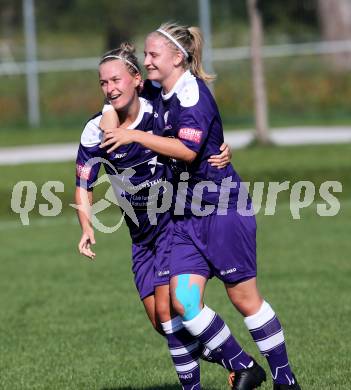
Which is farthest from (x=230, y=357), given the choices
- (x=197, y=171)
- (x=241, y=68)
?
(x=241, y=68)

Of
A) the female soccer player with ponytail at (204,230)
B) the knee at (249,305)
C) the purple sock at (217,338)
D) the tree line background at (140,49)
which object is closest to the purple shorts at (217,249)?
the female soccer player with ponytail at (204,230)

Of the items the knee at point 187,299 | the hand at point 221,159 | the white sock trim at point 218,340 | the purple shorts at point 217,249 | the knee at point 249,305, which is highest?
the hand at point 221,159

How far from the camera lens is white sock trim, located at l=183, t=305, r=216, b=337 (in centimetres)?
549

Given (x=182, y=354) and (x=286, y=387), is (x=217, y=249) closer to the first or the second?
(x=182, y=354)

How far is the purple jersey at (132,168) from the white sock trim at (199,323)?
57 cm

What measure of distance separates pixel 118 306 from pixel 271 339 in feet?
11.1

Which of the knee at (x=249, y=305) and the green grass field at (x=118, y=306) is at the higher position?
the knee at (x=249, y=305)

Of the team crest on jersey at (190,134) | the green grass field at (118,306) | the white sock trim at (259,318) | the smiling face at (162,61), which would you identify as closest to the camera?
the team crest on jersey at (190,134)

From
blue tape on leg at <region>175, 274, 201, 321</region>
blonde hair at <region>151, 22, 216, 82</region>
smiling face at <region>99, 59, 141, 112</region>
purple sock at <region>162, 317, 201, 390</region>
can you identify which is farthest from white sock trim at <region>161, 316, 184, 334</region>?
blonde hair at <region>151, 22, 216, 82</region>

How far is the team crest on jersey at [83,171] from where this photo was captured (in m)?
5.71

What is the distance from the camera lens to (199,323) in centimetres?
550

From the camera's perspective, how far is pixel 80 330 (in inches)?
313

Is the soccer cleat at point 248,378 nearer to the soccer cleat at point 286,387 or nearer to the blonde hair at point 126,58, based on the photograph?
the soccer cleat at point 286,387

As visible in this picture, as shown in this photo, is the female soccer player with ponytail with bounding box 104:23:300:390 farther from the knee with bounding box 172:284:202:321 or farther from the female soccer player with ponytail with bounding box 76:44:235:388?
the female soccer player with ponytail with bounding box 76:44:235:388
